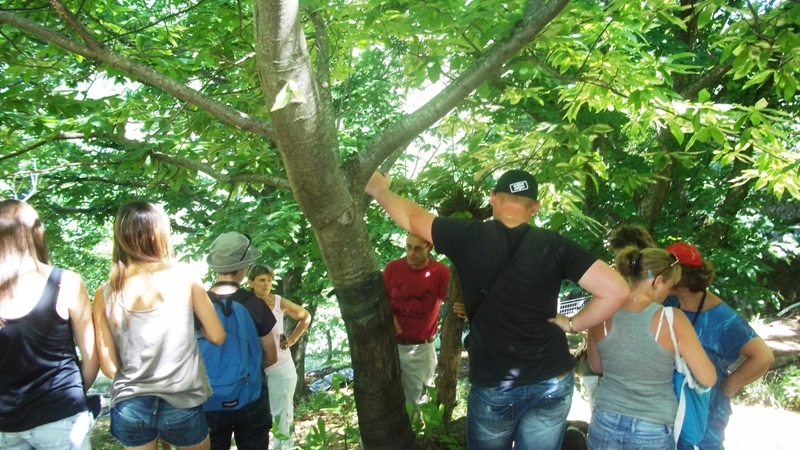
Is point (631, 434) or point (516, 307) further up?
point (516, 307)

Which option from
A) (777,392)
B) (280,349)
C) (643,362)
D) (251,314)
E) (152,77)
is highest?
(152,77)

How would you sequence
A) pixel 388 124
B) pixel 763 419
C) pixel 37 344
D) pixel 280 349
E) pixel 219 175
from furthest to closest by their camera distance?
pixel 763 419, pixel 280 349, pixel 388 124, pixel 219 175, pixel 37 344

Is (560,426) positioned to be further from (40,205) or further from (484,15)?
(40,205)

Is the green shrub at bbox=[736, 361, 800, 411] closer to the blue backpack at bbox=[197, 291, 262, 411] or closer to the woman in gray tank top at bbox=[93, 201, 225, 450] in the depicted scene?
the blue backpack at bbox=[197, 291, 262, 411]

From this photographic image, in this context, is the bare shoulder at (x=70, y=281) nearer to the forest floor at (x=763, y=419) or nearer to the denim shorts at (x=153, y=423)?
the denim shorts at (x=153, y=423)

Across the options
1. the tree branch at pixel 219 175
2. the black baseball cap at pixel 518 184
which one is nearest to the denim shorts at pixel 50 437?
the tree branch at pixel 219 175

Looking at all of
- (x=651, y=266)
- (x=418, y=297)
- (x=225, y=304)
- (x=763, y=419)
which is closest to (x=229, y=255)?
(x=225, y=304)

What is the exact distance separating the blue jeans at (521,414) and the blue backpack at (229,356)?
1.26 m

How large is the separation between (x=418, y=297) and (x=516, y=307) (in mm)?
2059

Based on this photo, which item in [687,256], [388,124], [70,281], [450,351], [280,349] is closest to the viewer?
[70,281]

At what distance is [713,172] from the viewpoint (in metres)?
9.36

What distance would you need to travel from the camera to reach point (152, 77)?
290 centimetres

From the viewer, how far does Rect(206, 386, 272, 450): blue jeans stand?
3.35m

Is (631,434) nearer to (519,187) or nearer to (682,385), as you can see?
(682,385)
